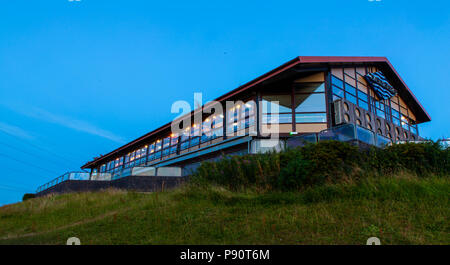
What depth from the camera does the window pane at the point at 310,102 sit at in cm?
1759

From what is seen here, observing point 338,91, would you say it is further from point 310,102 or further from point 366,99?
point 366,99

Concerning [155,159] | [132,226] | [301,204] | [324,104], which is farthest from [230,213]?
[155,159]

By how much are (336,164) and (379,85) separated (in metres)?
15.6

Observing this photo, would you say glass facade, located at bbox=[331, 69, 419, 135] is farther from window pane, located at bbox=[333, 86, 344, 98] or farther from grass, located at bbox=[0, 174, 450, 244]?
grass, located at bbox=[0, 174, 450, 244]

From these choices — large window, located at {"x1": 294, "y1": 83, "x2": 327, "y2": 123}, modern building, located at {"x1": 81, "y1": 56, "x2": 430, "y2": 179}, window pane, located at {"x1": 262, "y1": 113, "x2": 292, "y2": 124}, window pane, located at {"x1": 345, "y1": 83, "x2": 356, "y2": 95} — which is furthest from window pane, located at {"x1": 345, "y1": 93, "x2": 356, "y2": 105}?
window pane, located at {"x1": 262, "y1": 113, "x2": 292, "y2": 124}

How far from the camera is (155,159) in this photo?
3067cm

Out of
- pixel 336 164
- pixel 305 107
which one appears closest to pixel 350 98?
pixel 305 107

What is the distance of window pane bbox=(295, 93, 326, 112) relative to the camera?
693 inches

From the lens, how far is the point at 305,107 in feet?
58.4

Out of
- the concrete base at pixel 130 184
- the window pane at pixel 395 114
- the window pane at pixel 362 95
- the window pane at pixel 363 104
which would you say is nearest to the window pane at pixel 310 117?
the window pane at pixel 363 104

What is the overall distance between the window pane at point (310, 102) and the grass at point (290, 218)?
34.4 ft

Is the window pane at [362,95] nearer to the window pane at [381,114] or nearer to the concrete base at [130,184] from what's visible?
the window pane at [381,114]
